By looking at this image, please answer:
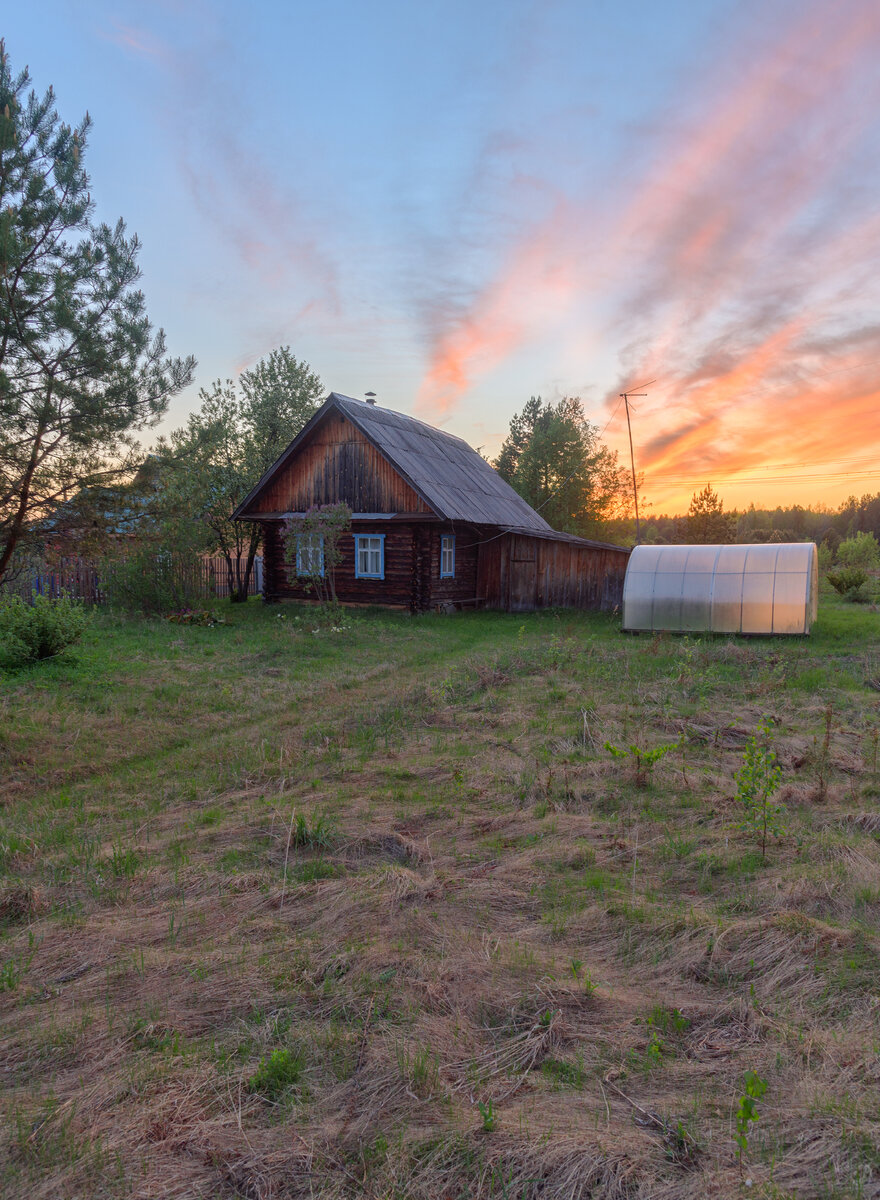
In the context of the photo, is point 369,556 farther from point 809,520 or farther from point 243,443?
point 809,520

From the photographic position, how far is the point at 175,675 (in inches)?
423

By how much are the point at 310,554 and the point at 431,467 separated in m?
5.33

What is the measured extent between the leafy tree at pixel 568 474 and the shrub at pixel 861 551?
1467 centimetres

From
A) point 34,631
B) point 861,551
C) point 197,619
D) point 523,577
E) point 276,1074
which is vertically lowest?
point 276,1074

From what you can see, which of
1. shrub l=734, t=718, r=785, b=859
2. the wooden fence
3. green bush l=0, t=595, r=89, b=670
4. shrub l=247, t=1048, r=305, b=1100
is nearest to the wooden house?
the wooden fence

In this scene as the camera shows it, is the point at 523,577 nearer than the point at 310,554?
No

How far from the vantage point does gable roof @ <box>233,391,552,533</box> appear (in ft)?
66.3

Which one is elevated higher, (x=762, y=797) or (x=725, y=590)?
(x=725, y=590)

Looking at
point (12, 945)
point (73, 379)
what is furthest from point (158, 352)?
point (12, 945)

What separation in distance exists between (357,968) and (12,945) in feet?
6.57

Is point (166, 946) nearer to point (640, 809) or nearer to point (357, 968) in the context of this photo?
point (357, 968)

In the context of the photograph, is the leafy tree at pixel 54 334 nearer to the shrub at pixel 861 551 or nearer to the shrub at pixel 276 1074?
the shrub at pixel 276 1074

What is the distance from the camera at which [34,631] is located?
10266 millimetres

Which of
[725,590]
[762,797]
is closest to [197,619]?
[725,590]
